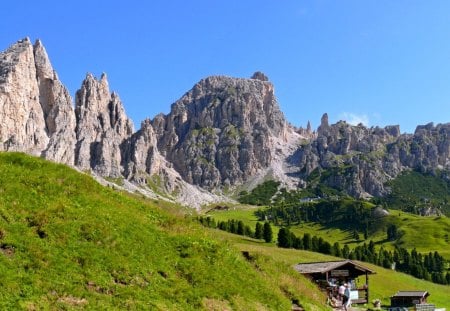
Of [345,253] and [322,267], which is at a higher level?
[345,253]

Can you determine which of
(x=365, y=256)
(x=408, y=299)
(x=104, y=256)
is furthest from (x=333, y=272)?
(x=365, y=256)

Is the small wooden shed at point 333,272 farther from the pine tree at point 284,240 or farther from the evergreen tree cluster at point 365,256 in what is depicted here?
the evergreen tree cluster at point 365,256

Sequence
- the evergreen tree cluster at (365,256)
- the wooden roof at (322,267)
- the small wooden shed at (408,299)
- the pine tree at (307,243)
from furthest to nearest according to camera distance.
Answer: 1. the pine tree at (307,243)
2. the evergreen tree cluster at (365,256)
3. the small wooden shed at (408,299)
4. the wooden roof at (322,267)

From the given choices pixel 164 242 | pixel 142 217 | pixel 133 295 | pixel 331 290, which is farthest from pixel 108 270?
pixel 331 290

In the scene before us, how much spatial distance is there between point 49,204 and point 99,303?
26.1ft

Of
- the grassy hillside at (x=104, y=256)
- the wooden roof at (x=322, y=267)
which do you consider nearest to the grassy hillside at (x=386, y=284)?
the wooden roof at (x=322, y=267)

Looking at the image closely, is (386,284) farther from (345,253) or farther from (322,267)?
(345,253)

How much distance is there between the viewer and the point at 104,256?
22.4 m

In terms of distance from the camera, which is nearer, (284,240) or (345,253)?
(284,240)

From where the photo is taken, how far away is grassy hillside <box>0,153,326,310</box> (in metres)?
19.4

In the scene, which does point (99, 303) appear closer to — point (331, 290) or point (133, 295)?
point (133, 295)

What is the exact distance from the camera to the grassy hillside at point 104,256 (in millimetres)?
19359

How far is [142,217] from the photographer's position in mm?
28922

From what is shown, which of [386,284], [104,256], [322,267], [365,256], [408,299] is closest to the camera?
[104,256]
